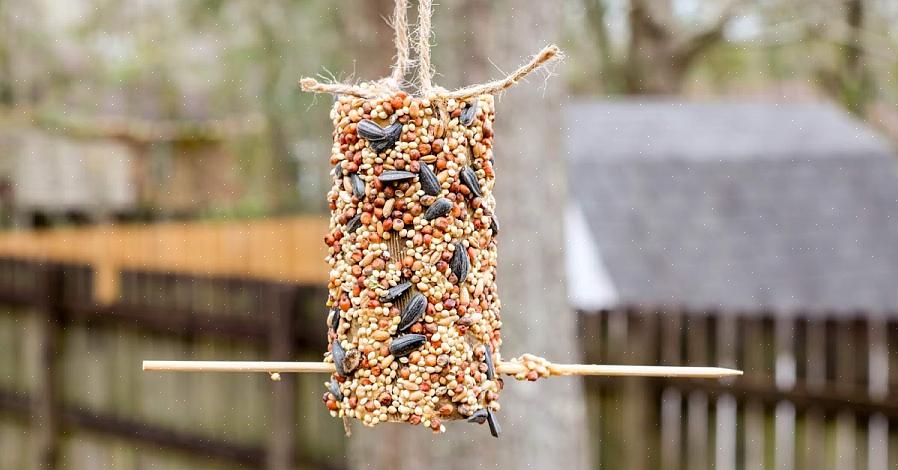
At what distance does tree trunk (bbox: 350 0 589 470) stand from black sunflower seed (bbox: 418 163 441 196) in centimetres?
133

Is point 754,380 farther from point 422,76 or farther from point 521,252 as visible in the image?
point 422,76

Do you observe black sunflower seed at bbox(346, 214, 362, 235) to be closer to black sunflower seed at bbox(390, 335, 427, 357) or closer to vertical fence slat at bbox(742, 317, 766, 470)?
black sunflower seed at bbox(390, 335, 427, 357)

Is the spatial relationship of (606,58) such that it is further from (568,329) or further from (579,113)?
(568,329)

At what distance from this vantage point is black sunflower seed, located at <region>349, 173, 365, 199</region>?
1.31 metres

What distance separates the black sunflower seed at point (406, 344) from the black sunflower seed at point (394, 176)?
21 cm

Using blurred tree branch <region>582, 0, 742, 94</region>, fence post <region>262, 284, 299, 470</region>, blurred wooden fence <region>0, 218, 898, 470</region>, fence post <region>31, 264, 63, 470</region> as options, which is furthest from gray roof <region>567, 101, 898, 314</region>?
fence post <region>31, 264, 63, 470</region>

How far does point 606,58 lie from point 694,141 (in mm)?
5145

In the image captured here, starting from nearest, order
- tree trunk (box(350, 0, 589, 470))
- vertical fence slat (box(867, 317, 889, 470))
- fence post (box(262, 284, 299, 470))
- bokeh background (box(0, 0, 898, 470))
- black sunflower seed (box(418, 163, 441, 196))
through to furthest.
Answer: black sunflower seed (box(418, 163, 441, 196)) < tree trunk (box(350, 0, 589, 470)) < bokeh background (box(0, 0, 898, 470)) < vertical fence slat (box(867, 317, 889, 470)) < fence post (box(262, 284, 299, 470))

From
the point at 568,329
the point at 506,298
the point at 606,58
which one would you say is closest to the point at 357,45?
the point at 506,298

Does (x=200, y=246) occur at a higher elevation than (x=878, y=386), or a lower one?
higher

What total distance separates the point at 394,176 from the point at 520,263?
1.46m

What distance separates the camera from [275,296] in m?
4.23

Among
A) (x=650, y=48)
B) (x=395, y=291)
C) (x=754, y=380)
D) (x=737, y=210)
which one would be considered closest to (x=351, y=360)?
(x=395, y=291)

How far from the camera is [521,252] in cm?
271
